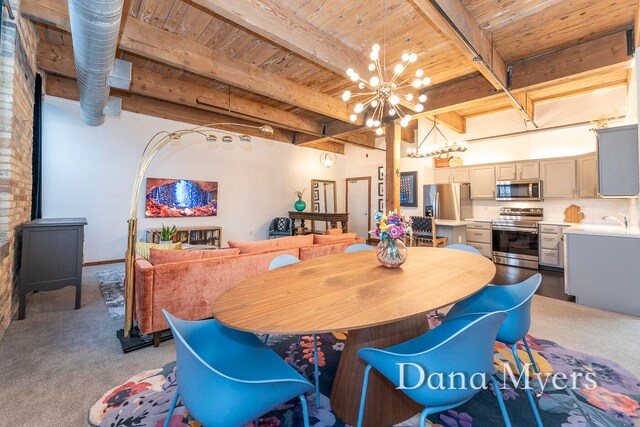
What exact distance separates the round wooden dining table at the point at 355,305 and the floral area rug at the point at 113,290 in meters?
2.38

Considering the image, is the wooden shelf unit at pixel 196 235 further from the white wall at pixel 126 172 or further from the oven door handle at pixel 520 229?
the oven door handle at pixel 520 229

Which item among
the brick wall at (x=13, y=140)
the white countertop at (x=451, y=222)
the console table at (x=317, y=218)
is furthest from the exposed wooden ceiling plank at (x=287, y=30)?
the console table at (x=317, y=218)

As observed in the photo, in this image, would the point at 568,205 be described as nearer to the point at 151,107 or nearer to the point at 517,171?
the point at 517,171

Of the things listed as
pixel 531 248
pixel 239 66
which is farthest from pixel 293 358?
pixel 531 248

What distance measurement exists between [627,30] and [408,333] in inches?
158

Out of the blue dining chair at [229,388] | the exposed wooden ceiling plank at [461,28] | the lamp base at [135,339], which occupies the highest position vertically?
the exposed wooden ceiling plank at [461,28]

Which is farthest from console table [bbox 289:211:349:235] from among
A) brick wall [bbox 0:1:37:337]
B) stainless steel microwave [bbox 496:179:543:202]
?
brick wall [bbox 0:1:37:337]

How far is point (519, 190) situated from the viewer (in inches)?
207

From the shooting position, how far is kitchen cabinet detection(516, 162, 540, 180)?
16.8 feet

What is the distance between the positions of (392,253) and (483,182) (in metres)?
4.98

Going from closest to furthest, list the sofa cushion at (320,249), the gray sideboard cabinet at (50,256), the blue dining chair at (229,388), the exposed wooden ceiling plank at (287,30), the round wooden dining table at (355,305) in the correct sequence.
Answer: the blue dining chair at (229,388)
the round wooden dining table at (355,305)
the exposed wooden ceiling plank at (287,30)
the gray sideboard cabinet at (50,256)
the sofa cushion at (320,249)

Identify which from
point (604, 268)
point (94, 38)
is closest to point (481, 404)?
point (604, 268)

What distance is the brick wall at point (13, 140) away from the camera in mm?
2229

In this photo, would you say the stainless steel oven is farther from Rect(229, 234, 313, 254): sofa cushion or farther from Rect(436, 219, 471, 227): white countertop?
Rect(229, 234, 313, 254): sofa cushion
